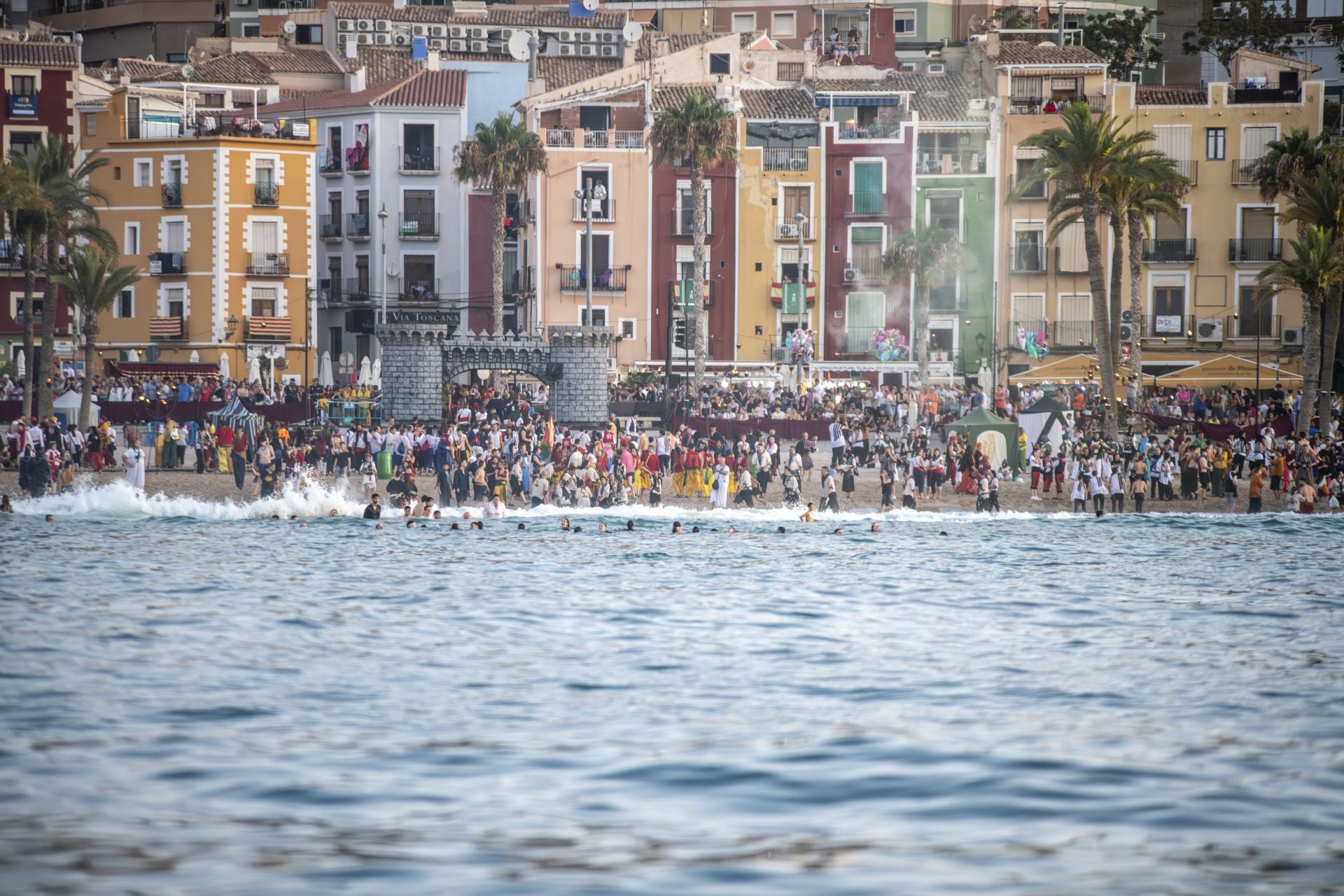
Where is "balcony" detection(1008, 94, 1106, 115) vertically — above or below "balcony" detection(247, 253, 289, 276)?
above

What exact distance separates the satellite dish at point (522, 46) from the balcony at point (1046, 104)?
67.0 feet

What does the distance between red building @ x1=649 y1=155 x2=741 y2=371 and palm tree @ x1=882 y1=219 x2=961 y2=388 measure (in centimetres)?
596

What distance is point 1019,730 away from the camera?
1956 cm

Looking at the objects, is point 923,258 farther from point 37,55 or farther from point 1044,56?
point 37,55

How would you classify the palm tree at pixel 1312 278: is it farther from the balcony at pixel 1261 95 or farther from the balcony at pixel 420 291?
the balcony at pixel 420 291

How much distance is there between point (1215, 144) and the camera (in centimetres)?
6769

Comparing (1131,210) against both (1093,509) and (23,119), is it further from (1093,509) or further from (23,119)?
(23,119)

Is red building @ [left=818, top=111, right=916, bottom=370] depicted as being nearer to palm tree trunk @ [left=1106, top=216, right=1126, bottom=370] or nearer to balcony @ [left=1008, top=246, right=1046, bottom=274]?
balcony @ [left=1008, top=246, right=1046, bottom=274]

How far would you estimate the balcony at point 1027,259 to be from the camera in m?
67.6

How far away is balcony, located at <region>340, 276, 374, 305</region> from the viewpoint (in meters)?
71.4

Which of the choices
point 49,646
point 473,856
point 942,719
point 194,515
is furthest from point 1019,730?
point 194,515

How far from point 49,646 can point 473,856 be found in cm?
1174

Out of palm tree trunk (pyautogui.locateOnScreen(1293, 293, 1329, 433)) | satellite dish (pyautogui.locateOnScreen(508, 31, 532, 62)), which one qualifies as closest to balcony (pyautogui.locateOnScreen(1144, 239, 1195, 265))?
palm tree trunk (pyautogui.locateOnScreen(1293, 293, 1329, 433))

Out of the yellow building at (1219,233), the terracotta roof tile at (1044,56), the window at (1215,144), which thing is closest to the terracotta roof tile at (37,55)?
the terracotta roof tile at (1044,56)
